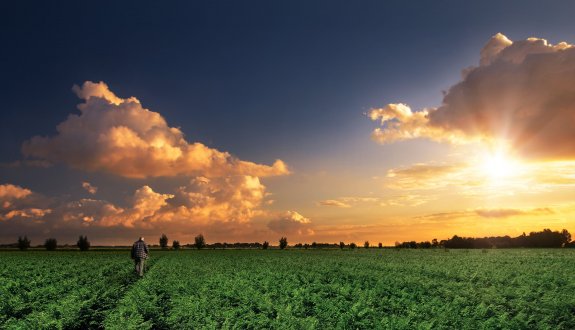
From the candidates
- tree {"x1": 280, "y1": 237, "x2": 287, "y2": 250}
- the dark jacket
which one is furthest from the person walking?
tree {"x1": 280, "y1": 237, "x2": 287, "y2": 250}

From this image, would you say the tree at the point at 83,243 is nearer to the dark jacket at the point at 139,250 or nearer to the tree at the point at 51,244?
the tree at the point at 51,244

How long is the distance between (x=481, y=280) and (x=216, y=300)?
56.2 ft

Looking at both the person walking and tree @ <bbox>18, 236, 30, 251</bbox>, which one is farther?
tree @ <bbox>18, 236, 30, 251</bbox>

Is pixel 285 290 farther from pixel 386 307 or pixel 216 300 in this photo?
pixel 386 307

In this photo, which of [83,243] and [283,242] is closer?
[83,243]

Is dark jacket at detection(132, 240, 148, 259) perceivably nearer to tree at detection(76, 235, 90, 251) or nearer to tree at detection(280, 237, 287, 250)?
tree at detection(76, 235, 90, 251)

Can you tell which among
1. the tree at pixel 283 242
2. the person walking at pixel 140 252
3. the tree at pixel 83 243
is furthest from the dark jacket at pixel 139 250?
the tree at pixel 283 242

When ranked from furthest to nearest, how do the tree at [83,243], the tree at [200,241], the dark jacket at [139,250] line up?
the tree at [200,241] → the tree at [83,243] → the dark jacket at [139,250]

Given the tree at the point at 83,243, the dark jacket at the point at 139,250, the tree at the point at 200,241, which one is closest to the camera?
the dark jacket at the point at 139,250

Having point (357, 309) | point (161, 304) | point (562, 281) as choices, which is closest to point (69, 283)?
point (161, 304)

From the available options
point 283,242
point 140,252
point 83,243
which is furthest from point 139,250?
point 283,242

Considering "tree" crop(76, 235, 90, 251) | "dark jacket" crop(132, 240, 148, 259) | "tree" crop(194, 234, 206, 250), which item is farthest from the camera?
"tree" crop(194, 234, 206, 250)

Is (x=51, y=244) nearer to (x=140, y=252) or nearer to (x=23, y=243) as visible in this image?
(x=23, y=243)

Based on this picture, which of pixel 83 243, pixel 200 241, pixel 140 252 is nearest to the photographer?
pixel 140 252
